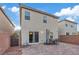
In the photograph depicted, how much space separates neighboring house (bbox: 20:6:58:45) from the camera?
36.8 ft

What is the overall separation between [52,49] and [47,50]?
15 centimetres

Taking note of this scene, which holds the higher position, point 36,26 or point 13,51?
point 36,26

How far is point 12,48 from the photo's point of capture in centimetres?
1123

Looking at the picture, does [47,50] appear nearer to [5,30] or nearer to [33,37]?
[33,37]

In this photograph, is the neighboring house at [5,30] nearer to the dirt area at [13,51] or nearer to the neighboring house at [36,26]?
the dirt area at [13,51]

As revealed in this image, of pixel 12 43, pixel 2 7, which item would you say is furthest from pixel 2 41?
pixel 2 7

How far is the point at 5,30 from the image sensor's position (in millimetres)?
11297

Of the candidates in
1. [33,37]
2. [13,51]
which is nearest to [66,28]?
[33,37]

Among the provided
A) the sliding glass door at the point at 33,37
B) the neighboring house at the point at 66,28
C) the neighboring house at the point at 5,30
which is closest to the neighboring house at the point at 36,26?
the sliding glass door at the point at 33,37

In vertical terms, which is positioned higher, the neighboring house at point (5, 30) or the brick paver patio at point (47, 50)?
the neighboring house at point (5, 30)

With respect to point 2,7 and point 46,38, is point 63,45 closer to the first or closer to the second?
point 46,38

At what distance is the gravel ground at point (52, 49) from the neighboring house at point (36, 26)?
0.59 feet

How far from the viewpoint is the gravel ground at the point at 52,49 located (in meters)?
11.3
